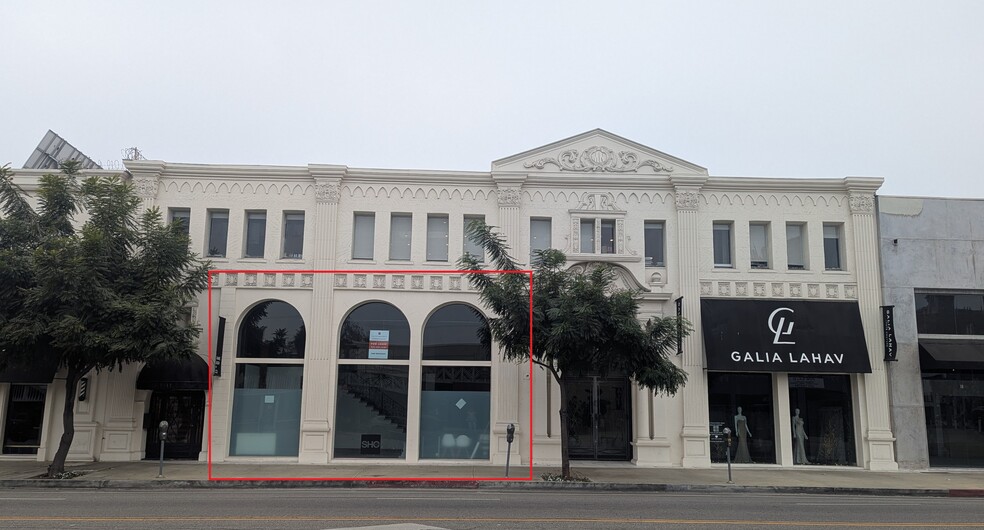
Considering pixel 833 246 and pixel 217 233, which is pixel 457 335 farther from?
pixel 833 246

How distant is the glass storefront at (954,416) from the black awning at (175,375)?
20.4 metres

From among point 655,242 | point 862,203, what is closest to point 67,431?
point 655,242

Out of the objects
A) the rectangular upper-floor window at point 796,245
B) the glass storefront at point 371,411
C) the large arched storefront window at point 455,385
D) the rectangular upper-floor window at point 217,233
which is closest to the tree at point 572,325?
the large arched storefront window at point 455,385

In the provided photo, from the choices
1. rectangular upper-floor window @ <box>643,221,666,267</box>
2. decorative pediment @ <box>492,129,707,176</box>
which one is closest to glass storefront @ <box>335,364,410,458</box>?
decorative pediment @ <box>492,129,707,176</box>

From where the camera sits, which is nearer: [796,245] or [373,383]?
[373,383]

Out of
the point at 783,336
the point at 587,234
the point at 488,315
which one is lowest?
the point at 783,336

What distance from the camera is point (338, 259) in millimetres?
20766

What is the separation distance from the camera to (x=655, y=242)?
2127 cm

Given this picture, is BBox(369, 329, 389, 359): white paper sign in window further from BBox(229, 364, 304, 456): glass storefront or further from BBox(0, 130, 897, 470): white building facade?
BBox(229, 364, 304, 456): glass storefront

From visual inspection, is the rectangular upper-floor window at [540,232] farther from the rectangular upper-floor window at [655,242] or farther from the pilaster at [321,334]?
the pilaster at [321,334]

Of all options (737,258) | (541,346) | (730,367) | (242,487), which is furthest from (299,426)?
(737,258)

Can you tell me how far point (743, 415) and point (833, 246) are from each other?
230 inches

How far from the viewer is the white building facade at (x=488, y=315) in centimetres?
1992

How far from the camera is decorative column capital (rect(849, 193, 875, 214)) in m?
21.1
